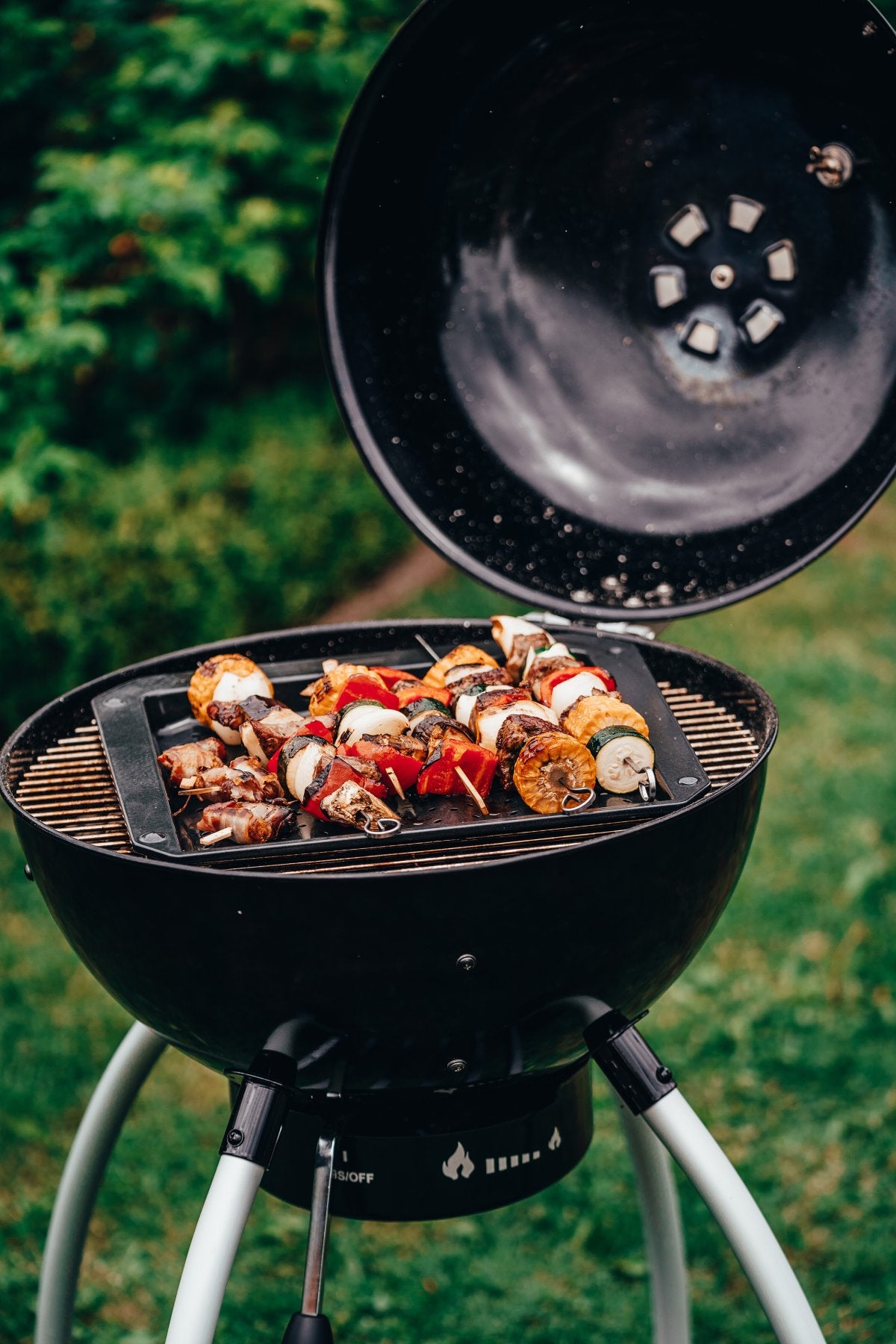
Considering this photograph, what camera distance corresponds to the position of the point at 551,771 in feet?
A: 5.36

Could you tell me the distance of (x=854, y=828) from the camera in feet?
13.9

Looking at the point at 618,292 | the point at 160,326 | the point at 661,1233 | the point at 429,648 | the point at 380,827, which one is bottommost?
the point at 661,1233

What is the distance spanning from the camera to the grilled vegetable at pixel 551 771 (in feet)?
5.33

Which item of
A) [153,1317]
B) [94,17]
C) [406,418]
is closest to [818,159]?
[406,418]

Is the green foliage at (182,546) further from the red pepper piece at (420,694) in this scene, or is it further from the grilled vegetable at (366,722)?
the grilled vegetable at (366,722)

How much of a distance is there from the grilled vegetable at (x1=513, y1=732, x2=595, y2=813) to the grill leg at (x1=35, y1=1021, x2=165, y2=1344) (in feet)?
2.36

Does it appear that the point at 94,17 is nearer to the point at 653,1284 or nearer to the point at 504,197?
the point at 504,197

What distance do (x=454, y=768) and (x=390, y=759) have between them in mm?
84

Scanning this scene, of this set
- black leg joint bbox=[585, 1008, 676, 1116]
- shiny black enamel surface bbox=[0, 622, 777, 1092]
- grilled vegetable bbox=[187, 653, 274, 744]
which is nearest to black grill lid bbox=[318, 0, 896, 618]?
grilled vegetable bbox=[187, 653, 274, 744]

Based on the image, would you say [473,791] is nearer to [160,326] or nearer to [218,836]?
[218,836]

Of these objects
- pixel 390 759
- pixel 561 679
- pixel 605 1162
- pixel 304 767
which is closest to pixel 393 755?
pixel 390 759

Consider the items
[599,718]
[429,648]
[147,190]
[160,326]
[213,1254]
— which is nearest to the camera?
[213,1254]

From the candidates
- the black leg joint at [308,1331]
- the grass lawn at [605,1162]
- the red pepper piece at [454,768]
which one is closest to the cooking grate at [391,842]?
the red pepper piece at [454,768]

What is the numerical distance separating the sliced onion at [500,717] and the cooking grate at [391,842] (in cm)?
20
